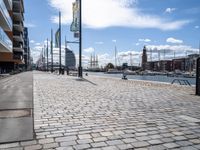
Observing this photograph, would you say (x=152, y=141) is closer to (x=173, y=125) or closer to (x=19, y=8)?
(x=173, y=125)

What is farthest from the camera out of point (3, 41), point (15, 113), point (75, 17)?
point (3, 41)

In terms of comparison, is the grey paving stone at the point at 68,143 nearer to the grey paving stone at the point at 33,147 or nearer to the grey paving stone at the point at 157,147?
the grey paving stone at the point at 33,147

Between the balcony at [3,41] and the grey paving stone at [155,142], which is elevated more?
the balcony at [3,41]

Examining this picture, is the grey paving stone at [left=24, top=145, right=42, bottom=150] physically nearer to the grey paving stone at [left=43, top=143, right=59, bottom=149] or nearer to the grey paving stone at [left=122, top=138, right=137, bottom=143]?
the grey paving stone at [left=43, top=143, right=59, bottom=149]

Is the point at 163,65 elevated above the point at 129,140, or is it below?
above

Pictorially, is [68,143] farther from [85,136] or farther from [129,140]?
[129,140]

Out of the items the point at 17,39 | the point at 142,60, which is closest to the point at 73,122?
the point at 17,39

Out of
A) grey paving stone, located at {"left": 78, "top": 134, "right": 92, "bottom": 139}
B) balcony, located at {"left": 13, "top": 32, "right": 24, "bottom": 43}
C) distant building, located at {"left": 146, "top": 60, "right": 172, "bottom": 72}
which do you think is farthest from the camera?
distant building, located at {"left": 146, "top": 60, "right": 172, "bottom": 72}

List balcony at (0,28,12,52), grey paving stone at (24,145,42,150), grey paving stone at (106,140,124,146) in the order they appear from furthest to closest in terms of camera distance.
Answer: balcony at (0,28,12,52) < grey paving stone at (106,140,124,146) < grey paving stone at (24,145,42,150)

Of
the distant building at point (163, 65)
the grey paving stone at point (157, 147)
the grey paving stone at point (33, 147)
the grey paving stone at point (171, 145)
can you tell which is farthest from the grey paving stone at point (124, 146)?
the distant building at point (163, 65)

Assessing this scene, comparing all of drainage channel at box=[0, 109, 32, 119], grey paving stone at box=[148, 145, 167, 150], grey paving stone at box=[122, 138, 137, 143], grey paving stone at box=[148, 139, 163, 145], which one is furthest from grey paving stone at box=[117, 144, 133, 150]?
drainage channel at box=[0, 109, 32, 119]

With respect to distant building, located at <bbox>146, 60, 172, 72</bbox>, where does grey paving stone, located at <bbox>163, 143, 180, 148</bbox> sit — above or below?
below

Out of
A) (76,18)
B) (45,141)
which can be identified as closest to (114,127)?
(45,141)

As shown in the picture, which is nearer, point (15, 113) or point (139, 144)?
point (139, 144)
